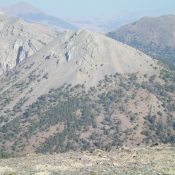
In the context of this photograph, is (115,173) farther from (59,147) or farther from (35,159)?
(59,147)

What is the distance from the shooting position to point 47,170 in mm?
45094

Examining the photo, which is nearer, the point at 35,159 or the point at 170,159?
the point at 170,159

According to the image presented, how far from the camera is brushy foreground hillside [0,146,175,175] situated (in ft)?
140

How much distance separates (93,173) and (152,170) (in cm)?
504

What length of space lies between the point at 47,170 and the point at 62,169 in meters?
1.41

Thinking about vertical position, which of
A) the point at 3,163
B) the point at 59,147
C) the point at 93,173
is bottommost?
the point at 59,147

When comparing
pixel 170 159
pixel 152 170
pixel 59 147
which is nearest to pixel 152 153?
pixel 170 159

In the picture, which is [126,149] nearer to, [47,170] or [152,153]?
[152,153]

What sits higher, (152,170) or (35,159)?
(152,170)

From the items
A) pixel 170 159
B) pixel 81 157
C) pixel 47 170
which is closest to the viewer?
pixel 47 170

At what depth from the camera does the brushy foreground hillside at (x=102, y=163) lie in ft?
140

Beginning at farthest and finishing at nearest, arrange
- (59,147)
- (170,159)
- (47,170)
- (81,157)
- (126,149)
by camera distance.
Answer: (59,147)
(126,149)
(81,157)
(170,159)
(47,170)

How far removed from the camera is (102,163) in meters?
47.6

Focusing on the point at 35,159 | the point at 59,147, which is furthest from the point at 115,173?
the point at 59,147
